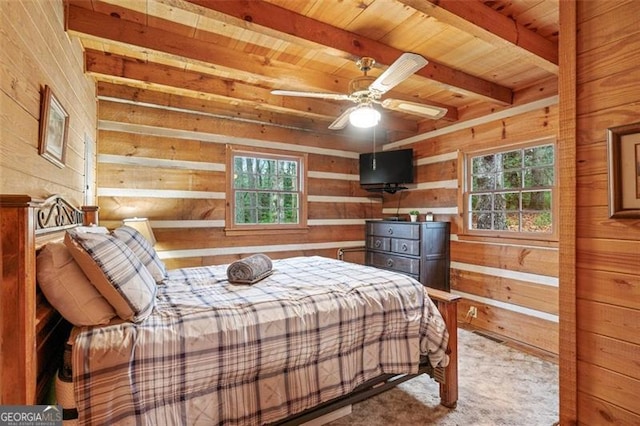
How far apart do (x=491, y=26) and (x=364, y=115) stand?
97 cm

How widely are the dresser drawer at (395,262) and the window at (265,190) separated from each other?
1.10 metres

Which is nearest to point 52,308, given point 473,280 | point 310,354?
point 310,354

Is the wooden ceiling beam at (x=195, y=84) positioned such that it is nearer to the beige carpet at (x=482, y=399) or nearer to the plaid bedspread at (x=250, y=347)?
the plaid bedspread at (x=250, y=347)

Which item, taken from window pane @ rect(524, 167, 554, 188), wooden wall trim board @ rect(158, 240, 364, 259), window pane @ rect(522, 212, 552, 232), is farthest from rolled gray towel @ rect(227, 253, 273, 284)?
window pane @ rect(524, 167, 554, 188)

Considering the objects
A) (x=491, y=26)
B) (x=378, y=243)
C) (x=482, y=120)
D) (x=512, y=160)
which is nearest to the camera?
(x=491, y=26)

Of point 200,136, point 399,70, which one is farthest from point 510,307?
point 200,136

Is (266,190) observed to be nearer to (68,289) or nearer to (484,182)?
(484,182)

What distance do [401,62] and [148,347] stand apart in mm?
1935

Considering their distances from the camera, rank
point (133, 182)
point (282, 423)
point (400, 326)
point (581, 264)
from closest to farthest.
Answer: point (581, 264) → point (282, 423) → point (400, 326) → point (133, 182)

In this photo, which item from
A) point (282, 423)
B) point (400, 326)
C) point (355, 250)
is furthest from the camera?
point (355, 250)

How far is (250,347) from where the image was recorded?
4.96 ft

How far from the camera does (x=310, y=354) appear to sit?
170cm

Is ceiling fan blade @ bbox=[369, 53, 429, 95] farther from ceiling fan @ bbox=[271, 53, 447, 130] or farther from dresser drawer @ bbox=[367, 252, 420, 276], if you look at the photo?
dresser drawer @ bbox=[367, 252, 420, 276]

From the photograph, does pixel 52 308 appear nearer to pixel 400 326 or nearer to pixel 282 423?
pixel 282 423
